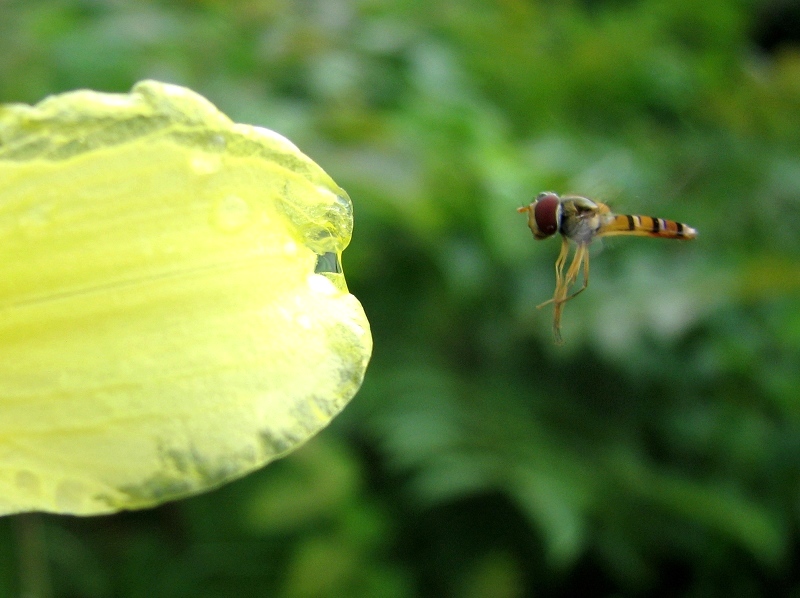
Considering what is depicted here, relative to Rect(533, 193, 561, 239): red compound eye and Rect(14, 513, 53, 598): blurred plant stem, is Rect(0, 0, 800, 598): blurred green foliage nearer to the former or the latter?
Rect(14, 513, 53, 598): blurred plant stem

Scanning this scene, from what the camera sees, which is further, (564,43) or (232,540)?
(564,43)

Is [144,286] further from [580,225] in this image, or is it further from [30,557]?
[30,557]

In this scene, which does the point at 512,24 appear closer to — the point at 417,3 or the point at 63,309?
the point at 417,3

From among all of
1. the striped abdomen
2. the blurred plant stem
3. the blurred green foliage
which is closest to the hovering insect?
the striped abdomen

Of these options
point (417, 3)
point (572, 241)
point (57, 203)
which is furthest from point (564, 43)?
point (57, 203)

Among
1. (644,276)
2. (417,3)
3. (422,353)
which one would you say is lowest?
(422,353)

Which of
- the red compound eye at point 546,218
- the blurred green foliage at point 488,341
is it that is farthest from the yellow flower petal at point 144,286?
the blurred green foliage at point 488,341
